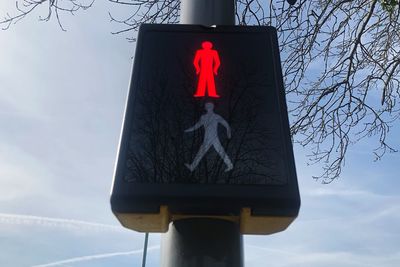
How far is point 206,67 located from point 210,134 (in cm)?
33

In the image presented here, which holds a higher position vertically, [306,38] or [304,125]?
[306,38]

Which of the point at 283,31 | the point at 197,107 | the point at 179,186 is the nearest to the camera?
the point at 179,186

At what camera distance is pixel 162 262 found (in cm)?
199

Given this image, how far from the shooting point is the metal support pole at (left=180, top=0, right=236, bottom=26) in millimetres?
2355

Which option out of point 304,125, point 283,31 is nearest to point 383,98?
point 304,125

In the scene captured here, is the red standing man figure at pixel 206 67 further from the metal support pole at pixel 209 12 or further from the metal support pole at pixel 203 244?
the metal support pole at pixel 203 244

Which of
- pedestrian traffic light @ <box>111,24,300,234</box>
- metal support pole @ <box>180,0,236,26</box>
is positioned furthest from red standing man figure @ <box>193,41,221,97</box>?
metal support pole @ <box>180,0,236,26</box>

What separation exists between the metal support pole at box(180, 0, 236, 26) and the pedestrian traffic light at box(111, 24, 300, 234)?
0.17 metres

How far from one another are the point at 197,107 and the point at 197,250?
537mm

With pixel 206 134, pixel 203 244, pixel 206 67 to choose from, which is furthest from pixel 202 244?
pixel 206 67

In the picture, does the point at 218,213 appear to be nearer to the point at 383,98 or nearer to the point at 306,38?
the point at 306,38

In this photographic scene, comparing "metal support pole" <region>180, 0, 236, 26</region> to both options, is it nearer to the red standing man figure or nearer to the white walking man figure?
the red standing man figure

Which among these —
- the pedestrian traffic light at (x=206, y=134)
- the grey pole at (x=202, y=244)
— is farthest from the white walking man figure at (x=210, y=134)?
the grey pole at (x=202, y=244)

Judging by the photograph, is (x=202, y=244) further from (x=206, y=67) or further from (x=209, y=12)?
(x=209, y=12)
